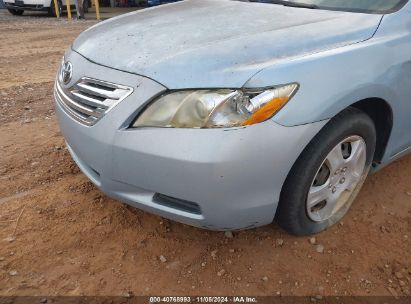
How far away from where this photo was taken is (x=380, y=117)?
7.50 feet

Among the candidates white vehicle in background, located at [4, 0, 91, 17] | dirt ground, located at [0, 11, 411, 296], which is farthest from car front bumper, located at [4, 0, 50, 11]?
dirt ground, located at [0, 11, 411, 296]

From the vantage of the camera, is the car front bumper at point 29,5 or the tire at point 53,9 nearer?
the car front bumper at point 29,5

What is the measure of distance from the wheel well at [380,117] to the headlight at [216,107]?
0.63m

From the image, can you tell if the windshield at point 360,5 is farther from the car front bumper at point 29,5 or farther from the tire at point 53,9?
the tire at point 53,9

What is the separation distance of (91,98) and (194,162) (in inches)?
27.6

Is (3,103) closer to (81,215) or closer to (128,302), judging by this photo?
(81,215)

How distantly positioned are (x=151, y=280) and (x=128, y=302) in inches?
6.6

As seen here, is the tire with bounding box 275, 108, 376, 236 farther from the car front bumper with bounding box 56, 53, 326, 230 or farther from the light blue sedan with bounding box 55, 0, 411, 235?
the car front bumper with bounding box 56, 53, 326, 230

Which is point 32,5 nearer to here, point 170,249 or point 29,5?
point 29,5

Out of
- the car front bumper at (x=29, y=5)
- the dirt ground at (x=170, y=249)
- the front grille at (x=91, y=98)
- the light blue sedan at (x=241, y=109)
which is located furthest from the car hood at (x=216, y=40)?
the car front bumper at (x=29, y=5)

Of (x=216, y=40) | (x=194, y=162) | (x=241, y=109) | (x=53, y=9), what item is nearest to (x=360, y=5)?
(x=216, y=40)

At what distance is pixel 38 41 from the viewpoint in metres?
8.38

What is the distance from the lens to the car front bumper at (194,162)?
1.68 m

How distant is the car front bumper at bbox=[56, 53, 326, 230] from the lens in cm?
168
